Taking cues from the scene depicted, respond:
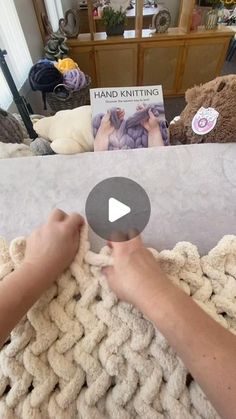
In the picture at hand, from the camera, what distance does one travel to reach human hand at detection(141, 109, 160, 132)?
639 mm

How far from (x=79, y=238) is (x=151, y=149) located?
1.01ft

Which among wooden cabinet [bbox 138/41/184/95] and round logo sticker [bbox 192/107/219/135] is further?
wooden cabinet [bbox 138/41/184/95]

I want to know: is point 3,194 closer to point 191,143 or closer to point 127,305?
point 127,305

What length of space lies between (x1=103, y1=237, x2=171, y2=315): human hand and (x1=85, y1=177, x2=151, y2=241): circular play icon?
1.6 inches

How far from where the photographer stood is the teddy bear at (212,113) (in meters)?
0.59

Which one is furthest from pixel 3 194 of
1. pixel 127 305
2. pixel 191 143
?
pixel 191 143

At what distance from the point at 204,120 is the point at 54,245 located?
1.64 feet

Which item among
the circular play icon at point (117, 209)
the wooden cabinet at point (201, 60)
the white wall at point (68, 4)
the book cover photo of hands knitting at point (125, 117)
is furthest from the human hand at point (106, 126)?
the white wall at point (68, 4)

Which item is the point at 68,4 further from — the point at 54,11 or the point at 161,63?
the point at 161,63

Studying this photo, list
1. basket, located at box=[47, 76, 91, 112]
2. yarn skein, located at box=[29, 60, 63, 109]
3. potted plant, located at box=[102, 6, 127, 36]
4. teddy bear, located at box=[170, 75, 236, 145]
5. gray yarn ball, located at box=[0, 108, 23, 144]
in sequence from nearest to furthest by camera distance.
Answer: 1. teddy bear, located at box=[170, 75, 236, 145]
2. gray yarn ball, located at box=[0, 108, 23, 144]
3. yarn skein, located at box=[29, 60, 63, 109]
4. basket, located at box=[47, 76, 91, 112]
5. potted plant, located at box=[102, 6, 127, 36]

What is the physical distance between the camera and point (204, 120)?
0.63 meters

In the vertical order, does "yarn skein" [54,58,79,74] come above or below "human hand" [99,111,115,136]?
below

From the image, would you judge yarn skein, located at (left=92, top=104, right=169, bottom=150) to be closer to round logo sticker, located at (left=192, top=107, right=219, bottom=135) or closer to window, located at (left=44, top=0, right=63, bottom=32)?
round logo sticker, located at (left=192, top=107, right=219, bottom=135)

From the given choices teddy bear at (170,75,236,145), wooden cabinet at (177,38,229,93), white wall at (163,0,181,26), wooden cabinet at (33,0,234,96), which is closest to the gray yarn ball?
teddy bear at (170,75,236,145)
